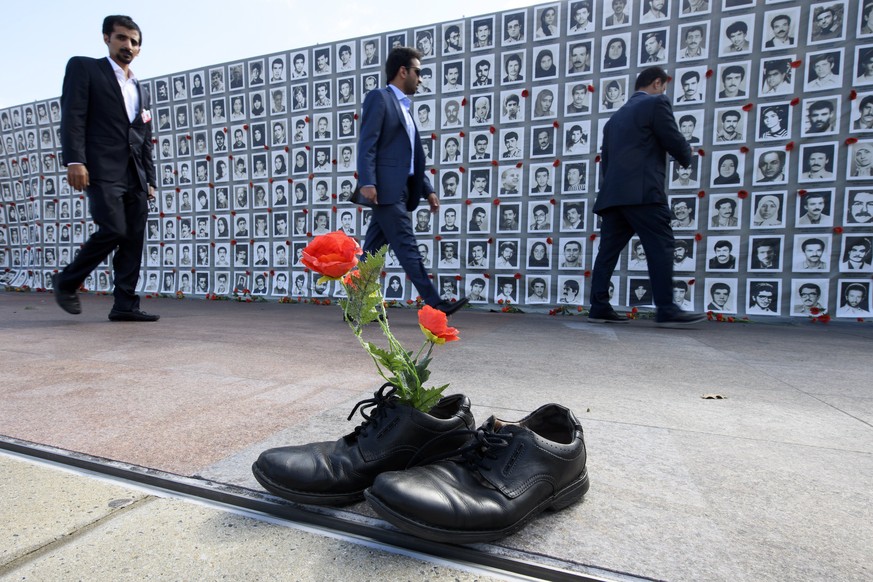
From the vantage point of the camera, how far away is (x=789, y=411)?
1228mm

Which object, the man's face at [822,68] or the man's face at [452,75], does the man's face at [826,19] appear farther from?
the man's face at [452,75]

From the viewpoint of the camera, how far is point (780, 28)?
308 centimetres

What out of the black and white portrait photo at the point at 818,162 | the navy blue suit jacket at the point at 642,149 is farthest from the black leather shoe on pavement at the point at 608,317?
the black and white portrait photo at the point at 818,162

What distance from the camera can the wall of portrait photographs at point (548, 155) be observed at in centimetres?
303

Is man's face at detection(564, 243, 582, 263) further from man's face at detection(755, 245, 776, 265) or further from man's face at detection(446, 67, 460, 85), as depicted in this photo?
man's face at detection(446, 67, 460, 85)

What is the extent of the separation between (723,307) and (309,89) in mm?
3650

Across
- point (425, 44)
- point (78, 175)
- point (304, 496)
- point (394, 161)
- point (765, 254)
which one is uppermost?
point (425, 44)

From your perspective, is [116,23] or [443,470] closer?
[443,470]

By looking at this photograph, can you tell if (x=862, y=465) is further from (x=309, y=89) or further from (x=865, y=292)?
(x=309, y=89)

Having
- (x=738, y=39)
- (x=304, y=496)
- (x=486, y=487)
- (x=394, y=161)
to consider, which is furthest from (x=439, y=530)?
(x=738, y=39)

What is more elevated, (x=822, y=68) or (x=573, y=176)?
(x=822, y=68)

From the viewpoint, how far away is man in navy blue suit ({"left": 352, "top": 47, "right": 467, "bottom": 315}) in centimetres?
274

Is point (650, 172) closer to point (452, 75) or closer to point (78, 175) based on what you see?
point (452, 75)

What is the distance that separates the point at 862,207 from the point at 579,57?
1995 millimetres
